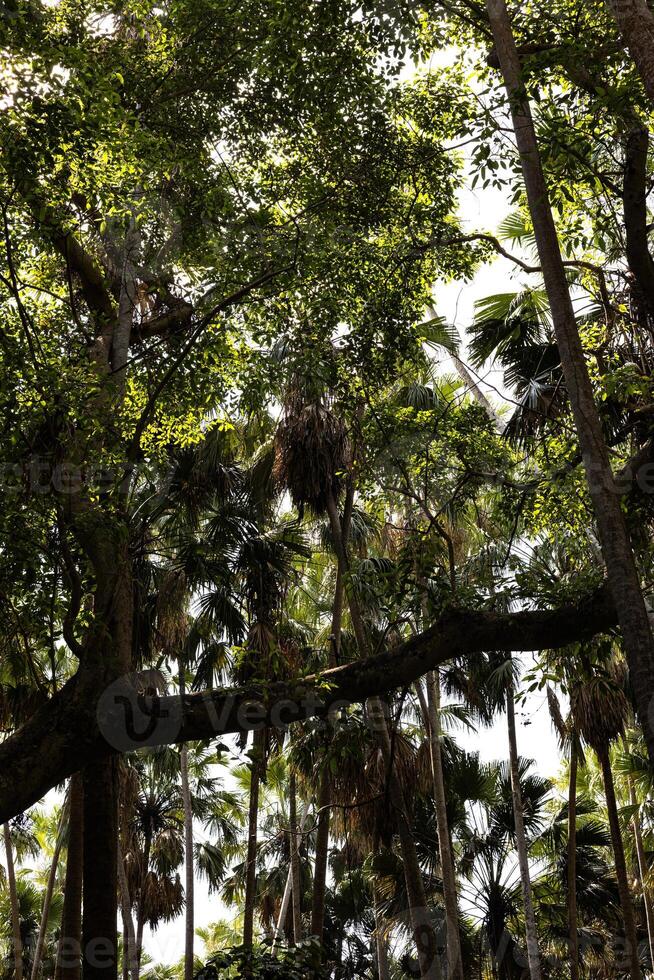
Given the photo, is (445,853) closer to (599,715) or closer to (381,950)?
(599,715)

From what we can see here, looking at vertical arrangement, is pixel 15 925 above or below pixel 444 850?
below

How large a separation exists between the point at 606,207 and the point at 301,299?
3.07m

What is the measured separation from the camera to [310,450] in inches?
500

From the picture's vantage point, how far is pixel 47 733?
5812 millimetres

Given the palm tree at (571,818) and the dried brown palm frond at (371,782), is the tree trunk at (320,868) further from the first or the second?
the palm tree at (571,818)

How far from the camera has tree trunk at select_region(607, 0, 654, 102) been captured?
216 inches

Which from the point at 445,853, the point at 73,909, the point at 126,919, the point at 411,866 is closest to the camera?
the point at 73,909

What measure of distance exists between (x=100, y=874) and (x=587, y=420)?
4.69 metres

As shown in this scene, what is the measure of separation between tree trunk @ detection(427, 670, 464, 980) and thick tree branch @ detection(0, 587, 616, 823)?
6308mm

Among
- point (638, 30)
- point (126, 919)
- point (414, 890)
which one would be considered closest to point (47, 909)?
point (126, 919)

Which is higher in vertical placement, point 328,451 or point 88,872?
point 328,451

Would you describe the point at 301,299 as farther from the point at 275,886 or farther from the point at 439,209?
the point at 275,886

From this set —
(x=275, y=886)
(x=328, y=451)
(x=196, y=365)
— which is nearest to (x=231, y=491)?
(x=328, y=451)

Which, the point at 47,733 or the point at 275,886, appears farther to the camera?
the point at 275,886
